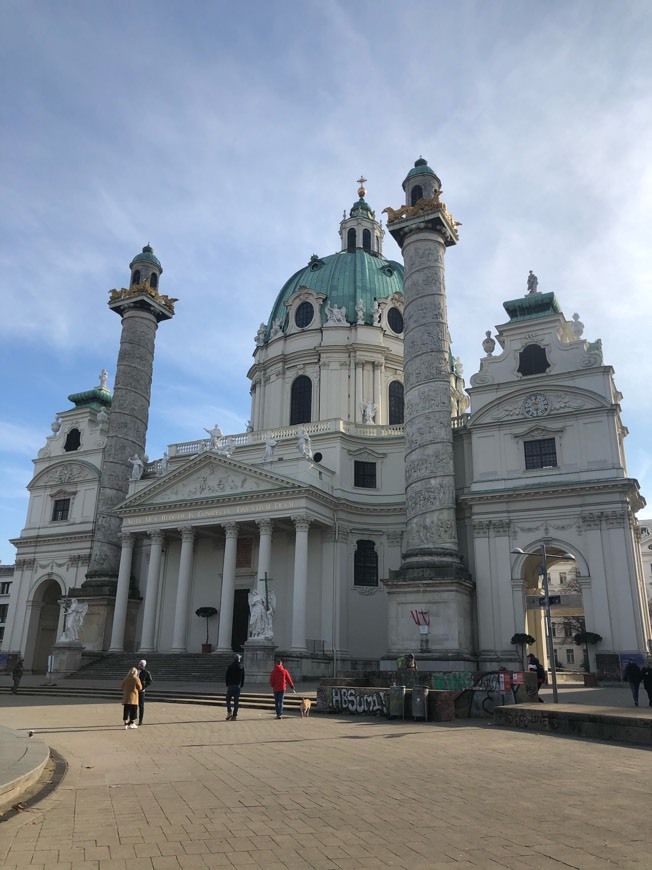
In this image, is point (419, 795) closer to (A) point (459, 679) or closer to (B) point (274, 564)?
(A) point (459, 679)

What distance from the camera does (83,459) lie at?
170 ft

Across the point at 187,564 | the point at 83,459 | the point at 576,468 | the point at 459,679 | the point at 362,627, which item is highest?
the point at 83,459

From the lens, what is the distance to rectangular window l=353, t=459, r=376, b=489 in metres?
43.6

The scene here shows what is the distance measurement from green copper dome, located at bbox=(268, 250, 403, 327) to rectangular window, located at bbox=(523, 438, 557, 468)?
18.3 meters

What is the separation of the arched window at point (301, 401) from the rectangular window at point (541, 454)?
1748cm

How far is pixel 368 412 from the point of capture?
46938mm

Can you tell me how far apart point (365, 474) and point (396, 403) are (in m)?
8.60

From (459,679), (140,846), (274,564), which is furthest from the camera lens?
(274,564)

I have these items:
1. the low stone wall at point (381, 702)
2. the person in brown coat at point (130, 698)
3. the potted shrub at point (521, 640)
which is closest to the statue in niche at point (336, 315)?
the potted shrub at point (521, 640)

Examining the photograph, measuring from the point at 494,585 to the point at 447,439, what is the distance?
24.4ft

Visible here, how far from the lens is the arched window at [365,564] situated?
41500 millimetres

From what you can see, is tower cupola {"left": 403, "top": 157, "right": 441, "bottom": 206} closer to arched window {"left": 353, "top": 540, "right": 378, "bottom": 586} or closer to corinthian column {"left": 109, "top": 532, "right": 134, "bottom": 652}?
arched window {"left": 353, "top": 540, "right": 378, "bottom": 586}

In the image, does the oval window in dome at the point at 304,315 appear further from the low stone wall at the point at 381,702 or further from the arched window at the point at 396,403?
the low stone wall at the point at 381,702

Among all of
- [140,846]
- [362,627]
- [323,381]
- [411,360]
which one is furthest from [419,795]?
[323,381]
